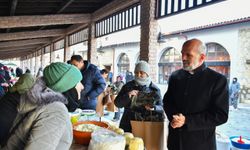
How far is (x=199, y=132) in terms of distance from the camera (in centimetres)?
215

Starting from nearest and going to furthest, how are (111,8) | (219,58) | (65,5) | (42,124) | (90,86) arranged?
(42,124) → (90,86) → (111,8) → (65,5) → (219,58)

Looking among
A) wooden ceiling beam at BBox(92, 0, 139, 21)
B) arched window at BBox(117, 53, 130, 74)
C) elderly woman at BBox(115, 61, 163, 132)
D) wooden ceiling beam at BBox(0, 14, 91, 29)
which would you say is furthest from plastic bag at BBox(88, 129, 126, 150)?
arched window at BBox(117, 53, 130, 74)

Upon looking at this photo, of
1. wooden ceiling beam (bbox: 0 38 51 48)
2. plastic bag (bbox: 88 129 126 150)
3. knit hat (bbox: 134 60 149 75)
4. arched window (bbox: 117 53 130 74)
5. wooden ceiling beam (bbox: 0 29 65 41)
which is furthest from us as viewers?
arched window (bbox: 117 53 130 74)

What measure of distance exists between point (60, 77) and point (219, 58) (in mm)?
15291

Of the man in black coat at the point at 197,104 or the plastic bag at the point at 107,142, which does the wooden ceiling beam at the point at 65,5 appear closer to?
the man in black coat at the point at 197,104

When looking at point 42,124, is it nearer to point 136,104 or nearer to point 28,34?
point 136,104

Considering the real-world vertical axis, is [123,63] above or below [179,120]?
above

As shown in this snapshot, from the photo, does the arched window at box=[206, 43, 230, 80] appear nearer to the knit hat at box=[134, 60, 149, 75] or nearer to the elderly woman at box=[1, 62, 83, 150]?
the knit hat at box=[134, 60, 149, 75]

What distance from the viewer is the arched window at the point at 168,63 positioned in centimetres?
1773

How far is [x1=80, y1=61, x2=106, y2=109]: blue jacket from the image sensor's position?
13.6ft

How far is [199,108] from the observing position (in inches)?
85.1

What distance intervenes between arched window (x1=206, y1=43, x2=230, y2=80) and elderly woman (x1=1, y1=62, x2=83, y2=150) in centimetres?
1496

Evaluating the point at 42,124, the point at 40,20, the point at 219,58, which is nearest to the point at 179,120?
the point at 42,124

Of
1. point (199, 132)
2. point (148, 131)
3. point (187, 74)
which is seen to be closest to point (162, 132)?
point (148, 131)
